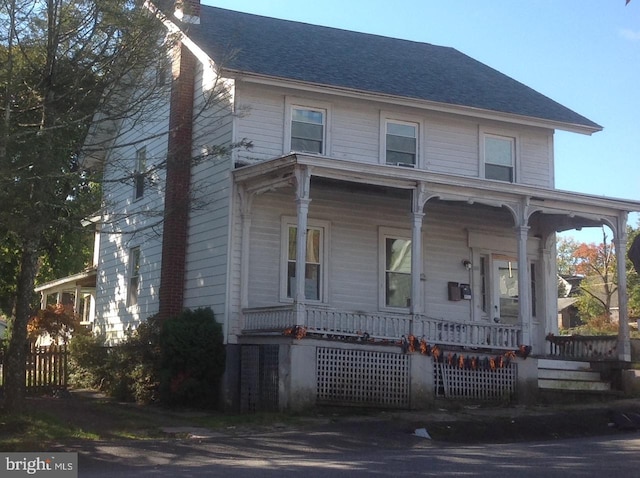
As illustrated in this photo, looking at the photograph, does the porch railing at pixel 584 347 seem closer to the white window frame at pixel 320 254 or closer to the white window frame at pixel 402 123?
the white window frame at pixel 402 123

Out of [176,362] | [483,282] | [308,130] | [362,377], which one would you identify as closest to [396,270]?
[483,282]

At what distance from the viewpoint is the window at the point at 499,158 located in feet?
65.7

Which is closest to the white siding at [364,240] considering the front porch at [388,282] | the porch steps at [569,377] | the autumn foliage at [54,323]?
the front porch at [388,282]

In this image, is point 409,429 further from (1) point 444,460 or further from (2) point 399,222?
(2) point 399,222

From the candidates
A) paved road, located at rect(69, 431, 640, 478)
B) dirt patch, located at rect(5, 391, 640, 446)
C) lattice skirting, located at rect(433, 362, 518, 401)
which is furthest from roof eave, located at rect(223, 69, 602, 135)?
paved road, located at rect(69, 431, 640, 478)

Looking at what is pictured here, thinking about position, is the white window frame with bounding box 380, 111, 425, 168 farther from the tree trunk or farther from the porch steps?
the tree trunk

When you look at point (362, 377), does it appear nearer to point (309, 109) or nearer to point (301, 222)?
point (301, 222)

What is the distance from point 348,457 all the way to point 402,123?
10.1 m

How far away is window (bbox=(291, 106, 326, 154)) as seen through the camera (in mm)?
18438

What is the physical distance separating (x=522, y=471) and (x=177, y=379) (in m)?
9.02

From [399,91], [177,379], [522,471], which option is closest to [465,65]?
[399,91]

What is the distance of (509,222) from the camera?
20312 mm

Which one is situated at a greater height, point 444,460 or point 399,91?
point 399,91

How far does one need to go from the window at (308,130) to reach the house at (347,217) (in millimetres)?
34
